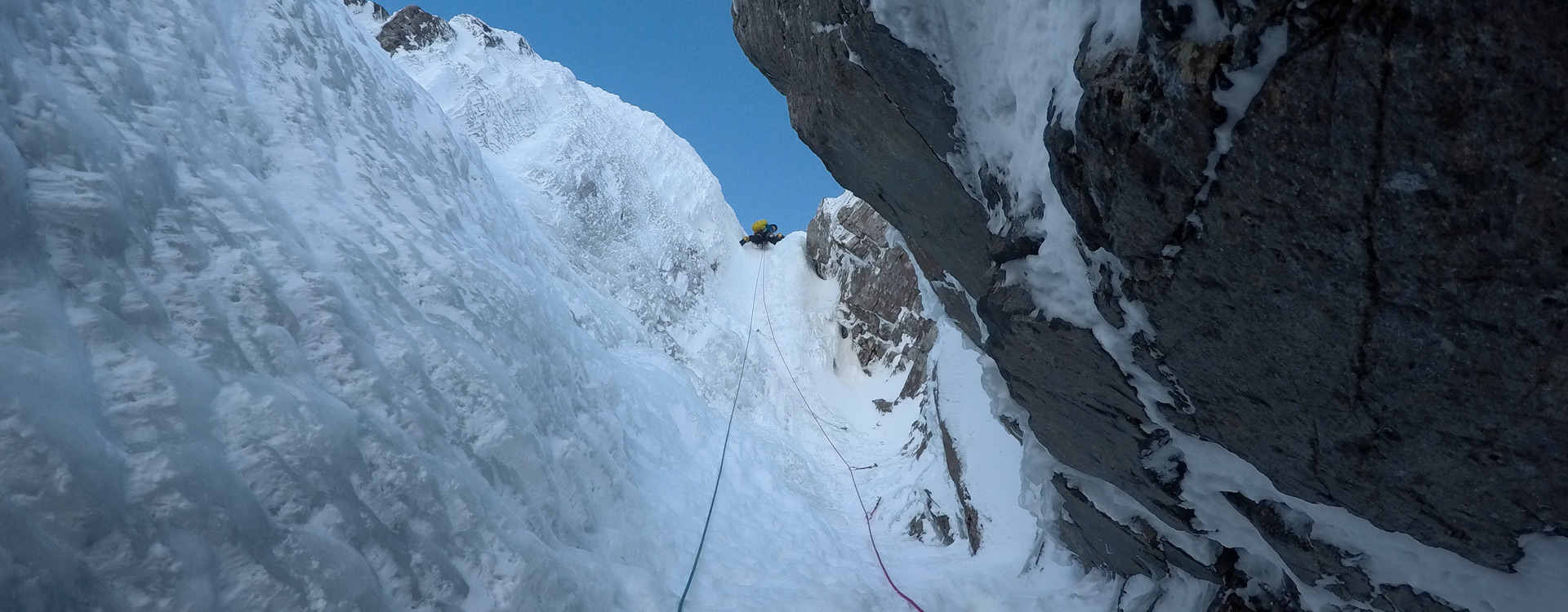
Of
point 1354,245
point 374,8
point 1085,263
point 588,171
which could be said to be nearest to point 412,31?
point 374,8

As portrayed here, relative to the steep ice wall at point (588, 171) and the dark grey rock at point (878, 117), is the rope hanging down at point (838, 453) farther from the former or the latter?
the dark grey rock at point (878, 117)

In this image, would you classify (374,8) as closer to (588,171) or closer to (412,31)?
(412,31)

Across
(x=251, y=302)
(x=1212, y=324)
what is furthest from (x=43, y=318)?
(x=1212, y=324)

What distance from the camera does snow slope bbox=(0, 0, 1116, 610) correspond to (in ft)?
7.49

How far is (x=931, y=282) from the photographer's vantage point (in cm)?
583

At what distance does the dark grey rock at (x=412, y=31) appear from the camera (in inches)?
543

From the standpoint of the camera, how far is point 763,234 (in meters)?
20.0

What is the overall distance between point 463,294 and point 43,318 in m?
2.52

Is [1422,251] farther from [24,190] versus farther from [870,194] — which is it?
[24,190]

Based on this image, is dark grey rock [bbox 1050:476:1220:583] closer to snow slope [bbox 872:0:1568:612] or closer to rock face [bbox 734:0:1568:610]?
snow slope [bbox 872:0:1568:612]

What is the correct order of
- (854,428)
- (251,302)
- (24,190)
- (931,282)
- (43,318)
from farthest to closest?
(854,428) → (931,282) → (251,302) → (24,190) → (43,318)

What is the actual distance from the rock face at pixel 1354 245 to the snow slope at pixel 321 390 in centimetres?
269

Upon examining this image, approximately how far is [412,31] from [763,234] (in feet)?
33.7

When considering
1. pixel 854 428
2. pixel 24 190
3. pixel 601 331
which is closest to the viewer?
pixel 24 190
